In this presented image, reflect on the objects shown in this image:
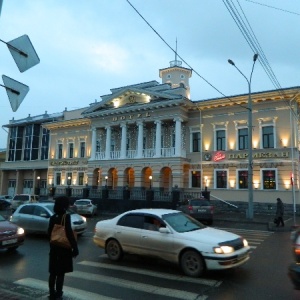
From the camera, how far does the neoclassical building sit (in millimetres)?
29984

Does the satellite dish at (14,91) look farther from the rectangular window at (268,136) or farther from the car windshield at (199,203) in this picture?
the rectangular window at (268,136)

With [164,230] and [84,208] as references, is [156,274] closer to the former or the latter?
[164,230]

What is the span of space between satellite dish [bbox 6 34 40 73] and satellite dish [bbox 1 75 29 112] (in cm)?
46

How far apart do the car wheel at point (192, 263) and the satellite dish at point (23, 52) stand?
18.8 feet

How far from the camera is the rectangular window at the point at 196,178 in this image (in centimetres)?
3428

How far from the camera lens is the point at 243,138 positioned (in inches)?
1271

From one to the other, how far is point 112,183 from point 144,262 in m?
30.5

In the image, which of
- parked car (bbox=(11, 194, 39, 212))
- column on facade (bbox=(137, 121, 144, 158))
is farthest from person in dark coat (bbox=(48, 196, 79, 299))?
column on facade (bbox=(137, 121, 144, 158))

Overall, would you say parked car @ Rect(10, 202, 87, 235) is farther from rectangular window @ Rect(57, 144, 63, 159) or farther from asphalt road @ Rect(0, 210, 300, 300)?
rectangular window @ Rect(57, 144, 63, 159)

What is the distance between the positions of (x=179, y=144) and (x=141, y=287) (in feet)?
88.4

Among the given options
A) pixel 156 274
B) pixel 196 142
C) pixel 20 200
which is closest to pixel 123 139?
pixel 196 142

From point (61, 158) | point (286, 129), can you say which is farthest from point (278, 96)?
point (61, 158)

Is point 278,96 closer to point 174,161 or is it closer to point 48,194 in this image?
point 174,161

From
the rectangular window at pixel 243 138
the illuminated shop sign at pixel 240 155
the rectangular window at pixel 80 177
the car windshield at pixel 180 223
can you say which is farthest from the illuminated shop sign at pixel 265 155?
the car windshield at pixel 180 223
